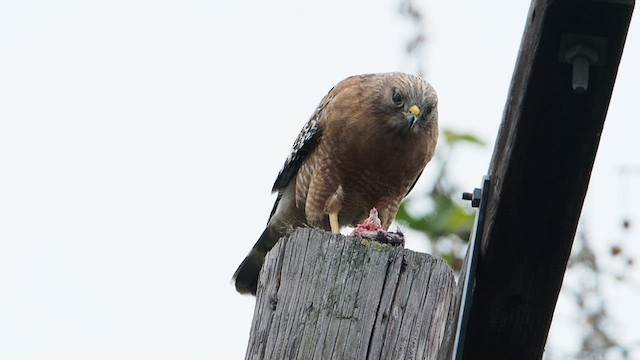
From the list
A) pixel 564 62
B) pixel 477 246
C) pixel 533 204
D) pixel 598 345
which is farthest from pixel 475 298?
pixel 598 345

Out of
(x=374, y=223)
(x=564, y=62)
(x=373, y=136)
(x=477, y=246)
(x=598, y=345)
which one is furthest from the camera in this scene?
(x=598, y=345)

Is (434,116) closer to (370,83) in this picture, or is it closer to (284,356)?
(370,83)

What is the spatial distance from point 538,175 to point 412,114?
311 cm

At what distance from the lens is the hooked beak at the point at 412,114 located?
566cm

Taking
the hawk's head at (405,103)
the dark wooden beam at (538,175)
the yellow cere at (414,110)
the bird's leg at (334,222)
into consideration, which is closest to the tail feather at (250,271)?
the bird's leg at (334,222)

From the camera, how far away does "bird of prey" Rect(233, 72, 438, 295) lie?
18.8 ft

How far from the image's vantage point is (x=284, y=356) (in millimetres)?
2623

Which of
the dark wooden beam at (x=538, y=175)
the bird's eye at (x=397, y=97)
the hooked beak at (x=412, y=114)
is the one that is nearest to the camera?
the dark wooden beam at (x=538, y=175)

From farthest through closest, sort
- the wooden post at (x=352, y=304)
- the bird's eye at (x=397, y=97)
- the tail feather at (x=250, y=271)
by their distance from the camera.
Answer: the tail feather at (x=250, y=271) → the bird's eye at (x=397, y=97) → the wooden post at (x=352, y=304)

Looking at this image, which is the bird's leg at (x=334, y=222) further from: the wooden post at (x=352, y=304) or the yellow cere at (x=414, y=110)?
the wooden post at (x=352, y=304)

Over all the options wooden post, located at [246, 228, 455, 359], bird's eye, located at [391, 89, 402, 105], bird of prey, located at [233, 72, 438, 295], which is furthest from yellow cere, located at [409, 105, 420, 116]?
wooden post, located at [246, 228, 455, 359]

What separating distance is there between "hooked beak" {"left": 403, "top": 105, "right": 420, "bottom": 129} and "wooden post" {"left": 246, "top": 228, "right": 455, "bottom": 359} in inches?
117

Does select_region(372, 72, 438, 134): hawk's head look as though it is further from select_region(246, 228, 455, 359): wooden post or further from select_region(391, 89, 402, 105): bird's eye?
select_region(246, 228, 455, 359): wooden post

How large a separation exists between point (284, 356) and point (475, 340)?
0.69 metres
